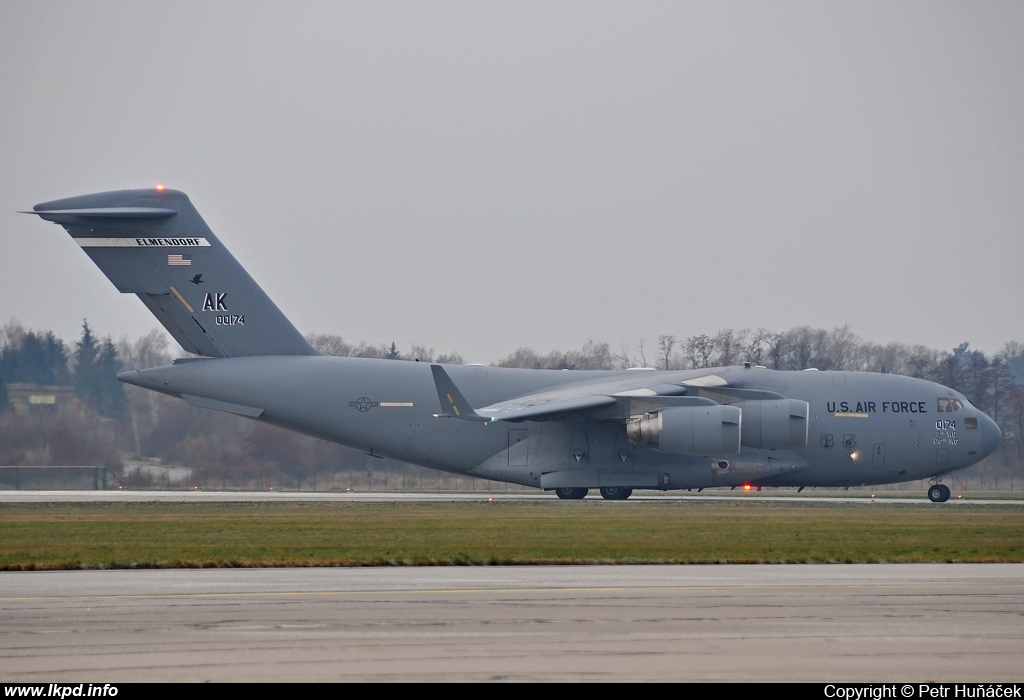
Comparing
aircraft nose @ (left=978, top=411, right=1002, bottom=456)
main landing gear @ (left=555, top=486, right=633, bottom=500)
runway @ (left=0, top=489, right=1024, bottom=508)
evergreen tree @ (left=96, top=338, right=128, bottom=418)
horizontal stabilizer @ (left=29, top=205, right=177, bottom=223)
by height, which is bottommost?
runway @ (left=0, top=489, right=1024, bottom=508)

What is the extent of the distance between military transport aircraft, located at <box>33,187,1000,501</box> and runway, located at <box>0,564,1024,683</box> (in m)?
17.4

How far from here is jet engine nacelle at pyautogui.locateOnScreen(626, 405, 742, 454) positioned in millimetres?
29578

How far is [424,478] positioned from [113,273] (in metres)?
14.7

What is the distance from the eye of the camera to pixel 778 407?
30484 millimetres

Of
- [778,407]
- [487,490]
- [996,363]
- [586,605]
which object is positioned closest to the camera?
[586,605]

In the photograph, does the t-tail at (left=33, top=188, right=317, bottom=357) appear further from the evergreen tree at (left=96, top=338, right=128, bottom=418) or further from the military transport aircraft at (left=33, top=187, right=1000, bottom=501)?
the evergreen tree at (left=96, top=338, right=128, bottom=418)

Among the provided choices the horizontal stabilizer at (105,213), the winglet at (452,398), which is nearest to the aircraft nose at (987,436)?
the winglet at (452,398)

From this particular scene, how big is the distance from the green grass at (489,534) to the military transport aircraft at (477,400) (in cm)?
226

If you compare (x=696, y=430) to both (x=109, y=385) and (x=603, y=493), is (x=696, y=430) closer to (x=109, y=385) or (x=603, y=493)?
(x=603, y=493)

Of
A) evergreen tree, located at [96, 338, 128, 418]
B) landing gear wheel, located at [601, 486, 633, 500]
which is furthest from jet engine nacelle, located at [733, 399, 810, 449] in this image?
evergreen tree, located at [96, 338, 128, 418]

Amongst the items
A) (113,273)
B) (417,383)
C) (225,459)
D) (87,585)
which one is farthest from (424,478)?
(87,585)

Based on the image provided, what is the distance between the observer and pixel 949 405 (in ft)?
108
